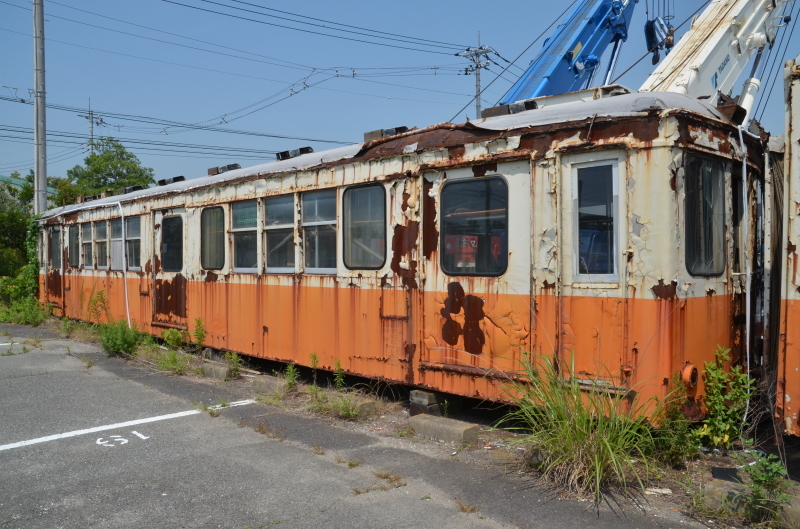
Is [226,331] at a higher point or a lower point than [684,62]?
lower

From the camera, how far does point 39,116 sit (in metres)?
18.5

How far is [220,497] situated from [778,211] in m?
4.97

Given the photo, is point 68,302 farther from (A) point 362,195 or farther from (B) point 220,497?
(B) point 220,497

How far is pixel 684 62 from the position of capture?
24.8 feet

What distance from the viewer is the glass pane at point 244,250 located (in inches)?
339

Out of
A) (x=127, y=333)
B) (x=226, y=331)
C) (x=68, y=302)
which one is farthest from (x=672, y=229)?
(x=68, y=302)

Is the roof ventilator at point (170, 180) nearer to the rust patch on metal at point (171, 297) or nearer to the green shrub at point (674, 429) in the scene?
the rust patch on metal at point (171, 297)

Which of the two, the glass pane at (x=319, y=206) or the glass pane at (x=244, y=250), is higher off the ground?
the glass pane at (x=319, y=206)

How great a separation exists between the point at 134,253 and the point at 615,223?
9.17 meters

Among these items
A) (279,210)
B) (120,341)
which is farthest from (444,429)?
(120,341)

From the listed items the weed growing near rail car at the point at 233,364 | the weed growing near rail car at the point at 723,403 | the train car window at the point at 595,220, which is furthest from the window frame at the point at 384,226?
the weed growing near rail car at the point at 723,403

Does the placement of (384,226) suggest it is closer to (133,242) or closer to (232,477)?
(232,477)

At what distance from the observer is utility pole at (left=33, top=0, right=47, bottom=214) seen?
1812 cm

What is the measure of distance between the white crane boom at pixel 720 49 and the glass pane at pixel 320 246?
12.4ft
